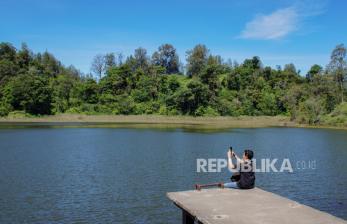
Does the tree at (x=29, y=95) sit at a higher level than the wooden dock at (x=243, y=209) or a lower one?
higher

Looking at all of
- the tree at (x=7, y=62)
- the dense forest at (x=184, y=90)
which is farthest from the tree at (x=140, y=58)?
the tree at (x=7, y=62)

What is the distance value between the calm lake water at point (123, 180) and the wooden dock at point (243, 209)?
379 cm

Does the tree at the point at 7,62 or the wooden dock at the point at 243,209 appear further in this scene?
the tree at the point at 7,62

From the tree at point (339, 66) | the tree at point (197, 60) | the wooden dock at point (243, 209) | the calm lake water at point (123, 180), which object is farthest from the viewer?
the tree at point (197, 60)

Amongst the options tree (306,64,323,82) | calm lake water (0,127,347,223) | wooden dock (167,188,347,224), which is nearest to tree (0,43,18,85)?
calm lake water (0,127,347,223)

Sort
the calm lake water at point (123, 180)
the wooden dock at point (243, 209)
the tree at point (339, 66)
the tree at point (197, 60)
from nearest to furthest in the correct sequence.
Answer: the wooden dock at point (243, 209) < the calm lake water at point (123, 180) < the tree at point (339, 66) < the tree at point (197, 60)

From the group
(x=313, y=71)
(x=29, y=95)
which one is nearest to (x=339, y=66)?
(x=313, y=71)

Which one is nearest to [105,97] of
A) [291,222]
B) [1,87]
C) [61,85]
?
[61,85]

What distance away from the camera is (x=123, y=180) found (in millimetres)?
22562

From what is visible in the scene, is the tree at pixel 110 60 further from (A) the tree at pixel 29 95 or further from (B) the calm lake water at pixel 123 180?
(B) the calm lake water at pixel 123 180

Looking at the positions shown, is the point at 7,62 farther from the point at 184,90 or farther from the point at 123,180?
the point at 123,180

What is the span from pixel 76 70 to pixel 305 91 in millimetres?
88281

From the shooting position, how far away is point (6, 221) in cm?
1473

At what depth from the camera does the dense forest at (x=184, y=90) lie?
279 ft
